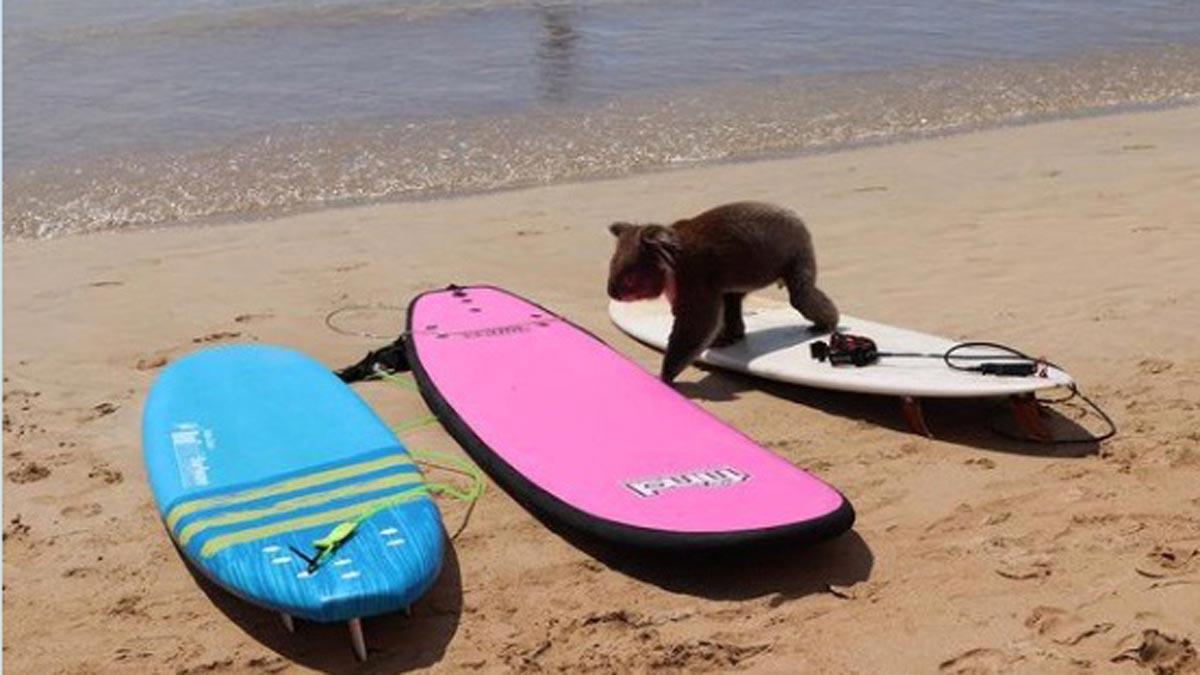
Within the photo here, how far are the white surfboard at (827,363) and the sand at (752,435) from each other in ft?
0.33

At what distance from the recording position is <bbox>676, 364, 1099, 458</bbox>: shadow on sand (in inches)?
167

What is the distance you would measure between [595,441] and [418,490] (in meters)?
0.61

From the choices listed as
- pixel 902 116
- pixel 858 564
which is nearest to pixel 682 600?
pixel 858 564

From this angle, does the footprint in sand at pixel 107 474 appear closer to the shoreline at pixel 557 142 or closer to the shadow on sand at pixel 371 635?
the shadow on sand at pixel 371 635

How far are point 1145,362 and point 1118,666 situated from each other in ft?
6.77

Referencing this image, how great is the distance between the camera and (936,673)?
10.0 ft

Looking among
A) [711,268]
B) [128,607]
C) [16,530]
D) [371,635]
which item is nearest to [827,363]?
[711,268]

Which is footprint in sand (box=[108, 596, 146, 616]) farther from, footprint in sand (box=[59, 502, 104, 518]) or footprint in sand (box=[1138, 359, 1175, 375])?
footprint in sand (box=[1138, 359, 1175, 375])

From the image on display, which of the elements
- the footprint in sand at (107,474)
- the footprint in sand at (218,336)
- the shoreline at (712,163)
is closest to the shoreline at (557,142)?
the shoreline at (712,163)

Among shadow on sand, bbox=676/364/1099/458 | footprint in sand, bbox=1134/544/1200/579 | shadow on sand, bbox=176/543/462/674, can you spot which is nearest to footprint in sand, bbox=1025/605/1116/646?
footprint in sand, bbox=1134/544/1200/579

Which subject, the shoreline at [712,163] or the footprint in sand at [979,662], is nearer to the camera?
the footprint in sand at [979,662]

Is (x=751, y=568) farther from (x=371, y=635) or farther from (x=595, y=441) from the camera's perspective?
(x=371, y=635)

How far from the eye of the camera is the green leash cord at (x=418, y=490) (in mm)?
3344

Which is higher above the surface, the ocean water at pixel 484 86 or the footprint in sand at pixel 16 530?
the ocean water at pixel 484 86
